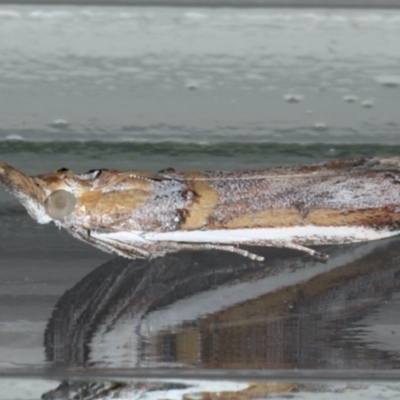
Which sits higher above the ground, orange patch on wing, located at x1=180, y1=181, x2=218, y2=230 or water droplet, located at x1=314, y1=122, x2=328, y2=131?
water droplet, located at x1=314, y1=122, x2=328, y2=131

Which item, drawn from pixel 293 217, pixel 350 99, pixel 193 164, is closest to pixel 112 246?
pixel 293 217

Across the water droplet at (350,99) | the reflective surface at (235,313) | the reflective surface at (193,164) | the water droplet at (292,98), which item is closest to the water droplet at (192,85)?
the reflective surface at (193,164)

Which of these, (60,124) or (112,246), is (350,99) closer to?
(60,124)

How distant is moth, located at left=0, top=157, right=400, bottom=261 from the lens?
1.86 metres

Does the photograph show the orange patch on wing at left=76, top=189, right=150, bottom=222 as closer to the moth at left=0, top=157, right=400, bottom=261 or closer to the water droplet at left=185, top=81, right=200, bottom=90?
the moth at left=0, top=157, right=400, bottom=261

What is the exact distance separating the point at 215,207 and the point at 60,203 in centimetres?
28

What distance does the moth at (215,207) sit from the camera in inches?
73.4

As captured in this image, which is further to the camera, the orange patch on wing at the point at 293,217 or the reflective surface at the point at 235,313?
the orange patch on wing at the point at 293,217

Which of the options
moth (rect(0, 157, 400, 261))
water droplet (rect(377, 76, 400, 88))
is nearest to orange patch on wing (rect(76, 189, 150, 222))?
moth (rect(0, 157, 400, 261))

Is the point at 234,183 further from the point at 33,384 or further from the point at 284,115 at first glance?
the point at 284,115

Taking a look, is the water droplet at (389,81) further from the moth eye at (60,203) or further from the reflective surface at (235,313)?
the moth eye at (60,203)

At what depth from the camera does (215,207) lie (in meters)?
1.88

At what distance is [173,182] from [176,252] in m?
0.16

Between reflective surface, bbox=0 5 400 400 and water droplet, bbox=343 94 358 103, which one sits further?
water droplet, bbox=343 94 358 103
